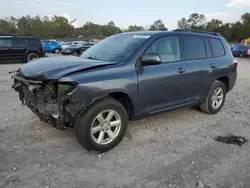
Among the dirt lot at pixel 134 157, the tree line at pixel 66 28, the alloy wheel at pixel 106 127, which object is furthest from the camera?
the tree line at pixel 66 28

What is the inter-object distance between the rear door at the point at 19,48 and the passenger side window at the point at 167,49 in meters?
13.2

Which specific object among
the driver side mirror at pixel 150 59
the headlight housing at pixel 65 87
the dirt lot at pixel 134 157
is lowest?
the dirt lot at pixel 134 157

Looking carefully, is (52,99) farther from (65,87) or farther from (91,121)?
(91,121)

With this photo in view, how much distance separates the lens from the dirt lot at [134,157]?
109 inches

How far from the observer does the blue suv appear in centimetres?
308

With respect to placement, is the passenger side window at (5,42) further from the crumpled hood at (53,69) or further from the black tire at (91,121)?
the black tire at (91,121)

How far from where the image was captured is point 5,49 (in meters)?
14.6

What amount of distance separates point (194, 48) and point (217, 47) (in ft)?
3.10

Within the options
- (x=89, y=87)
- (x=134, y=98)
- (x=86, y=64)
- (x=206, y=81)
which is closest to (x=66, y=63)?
(x=86, y=64)

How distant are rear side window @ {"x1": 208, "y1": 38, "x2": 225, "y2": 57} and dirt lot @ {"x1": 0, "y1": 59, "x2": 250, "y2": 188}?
60.4 inches

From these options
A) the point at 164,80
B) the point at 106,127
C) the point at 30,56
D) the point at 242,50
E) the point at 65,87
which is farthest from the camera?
the point at 242,50

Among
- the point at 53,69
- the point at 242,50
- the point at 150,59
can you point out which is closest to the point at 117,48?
the point at 150,59

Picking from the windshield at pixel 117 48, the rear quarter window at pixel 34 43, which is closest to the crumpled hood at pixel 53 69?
the windshield at pixel 117 48

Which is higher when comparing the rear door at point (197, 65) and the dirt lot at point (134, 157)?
the rear door at point (197, 65)
